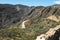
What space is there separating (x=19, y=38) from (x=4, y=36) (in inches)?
155

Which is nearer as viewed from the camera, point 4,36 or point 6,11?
point 4,36

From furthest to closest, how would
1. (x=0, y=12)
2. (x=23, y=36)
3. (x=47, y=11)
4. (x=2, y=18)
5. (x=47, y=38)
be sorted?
(x=0, y=12), (x=2, y=18), (x=47, y=11), (x=23, y=36), (x=47, y=38)

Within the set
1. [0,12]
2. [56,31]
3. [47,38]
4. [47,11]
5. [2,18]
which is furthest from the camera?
[0,12]

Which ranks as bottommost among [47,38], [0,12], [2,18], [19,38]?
[47,38]

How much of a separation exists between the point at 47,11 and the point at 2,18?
244 ft

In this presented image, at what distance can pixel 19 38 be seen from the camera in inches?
1858

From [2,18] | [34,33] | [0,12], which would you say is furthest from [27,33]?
[0,12]

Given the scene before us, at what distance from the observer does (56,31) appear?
149 ft

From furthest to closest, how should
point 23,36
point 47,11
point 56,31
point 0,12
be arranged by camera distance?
1. point 0,12
2. point 47,11
3. point 23,36
4. point 56,31

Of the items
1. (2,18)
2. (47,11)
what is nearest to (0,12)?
(2,18)

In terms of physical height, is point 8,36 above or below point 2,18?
below

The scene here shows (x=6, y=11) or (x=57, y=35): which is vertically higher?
(x=6, y=11)

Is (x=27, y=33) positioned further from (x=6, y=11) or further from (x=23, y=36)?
(x=6, y=11)

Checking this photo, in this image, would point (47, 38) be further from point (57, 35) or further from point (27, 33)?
point (27, 33)
